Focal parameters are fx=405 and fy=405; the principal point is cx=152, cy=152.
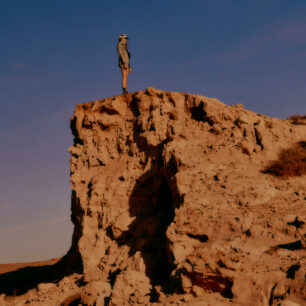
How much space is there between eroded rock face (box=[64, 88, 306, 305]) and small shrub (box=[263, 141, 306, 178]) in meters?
0.21

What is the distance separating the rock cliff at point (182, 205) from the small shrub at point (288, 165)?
0.48ft

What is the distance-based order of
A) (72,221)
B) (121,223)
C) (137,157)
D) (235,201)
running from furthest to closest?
(72,221) < (137,157) < (121,223) < (235,201)

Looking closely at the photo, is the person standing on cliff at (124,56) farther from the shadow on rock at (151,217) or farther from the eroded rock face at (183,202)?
the shadow on rock at (151,217)

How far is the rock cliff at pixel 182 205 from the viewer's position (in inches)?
243

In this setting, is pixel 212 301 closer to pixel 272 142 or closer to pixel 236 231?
pixel 236 231

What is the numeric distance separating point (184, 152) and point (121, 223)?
2.22m

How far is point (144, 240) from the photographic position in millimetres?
8711

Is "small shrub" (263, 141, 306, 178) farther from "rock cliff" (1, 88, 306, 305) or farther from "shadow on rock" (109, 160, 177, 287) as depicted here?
"shadow on rock" (109, 160, 177, 287)

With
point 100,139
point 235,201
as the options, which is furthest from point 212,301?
point 100,139

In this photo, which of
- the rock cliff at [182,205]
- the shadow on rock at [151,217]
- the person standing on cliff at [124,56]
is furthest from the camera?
the person standing on cliff at [124,56]

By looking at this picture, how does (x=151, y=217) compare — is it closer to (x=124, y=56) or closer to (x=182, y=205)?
(x=182, y=205)

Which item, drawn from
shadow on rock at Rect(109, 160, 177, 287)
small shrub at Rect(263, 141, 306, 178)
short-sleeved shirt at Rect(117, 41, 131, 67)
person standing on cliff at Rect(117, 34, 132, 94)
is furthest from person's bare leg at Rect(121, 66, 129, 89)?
small shrub at Rect(263, 141, 306, 178)

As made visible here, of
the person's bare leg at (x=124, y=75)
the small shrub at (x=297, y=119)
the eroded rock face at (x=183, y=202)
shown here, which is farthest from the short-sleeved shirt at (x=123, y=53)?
the small shrub at (x=297, y=119)

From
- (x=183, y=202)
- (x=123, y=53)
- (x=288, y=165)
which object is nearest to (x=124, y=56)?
(x=123, y=53)
